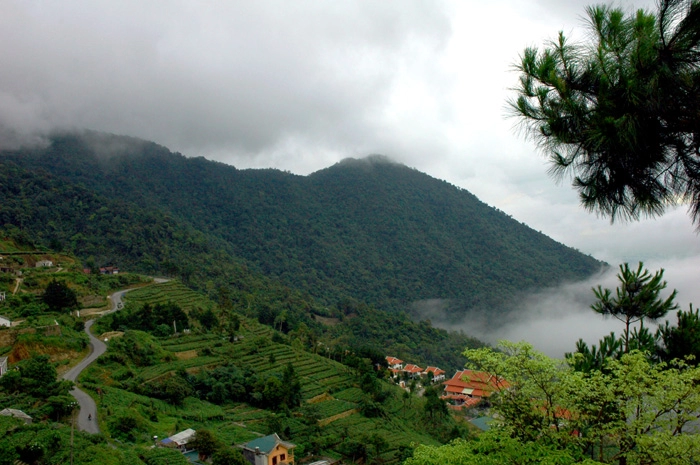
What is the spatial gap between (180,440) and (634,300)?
15.1m

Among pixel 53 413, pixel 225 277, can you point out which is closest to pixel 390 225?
pixel 225 277


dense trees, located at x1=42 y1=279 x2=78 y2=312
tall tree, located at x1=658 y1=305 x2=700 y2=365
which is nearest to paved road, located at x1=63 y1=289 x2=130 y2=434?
dense trees, located at x1=42 y1=279 x2=78 y2=312

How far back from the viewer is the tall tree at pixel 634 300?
6996 mm

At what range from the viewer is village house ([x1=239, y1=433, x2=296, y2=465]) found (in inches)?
688

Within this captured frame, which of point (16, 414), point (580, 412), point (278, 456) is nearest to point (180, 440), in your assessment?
point (278, 456)

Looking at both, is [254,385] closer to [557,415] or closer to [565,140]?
[557,415]

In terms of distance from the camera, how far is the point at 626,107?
13.0 feet

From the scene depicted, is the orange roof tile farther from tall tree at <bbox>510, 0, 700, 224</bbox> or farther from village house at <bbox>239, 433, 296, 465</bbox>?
tall tree at <bbox>510, 0, 700, 224</bbox>

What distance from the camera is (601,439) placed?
18.1 feet

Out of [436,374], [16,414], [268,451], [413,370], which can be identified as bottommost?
[436,374]

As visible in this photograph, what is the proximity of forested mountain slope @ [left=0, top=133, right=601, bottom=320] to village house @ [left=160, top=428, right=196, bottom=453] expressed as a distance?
32.1 m

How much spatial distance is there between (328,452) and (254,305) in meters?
29.0

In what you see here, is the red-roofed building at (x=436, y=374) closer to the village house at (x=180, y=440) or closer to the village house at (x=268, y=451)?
the village house at (x=268, y=451)

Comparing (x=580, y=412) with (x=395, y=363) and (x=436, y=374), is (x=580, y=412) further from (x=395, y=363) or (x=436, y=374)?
(x=436, y=374)
